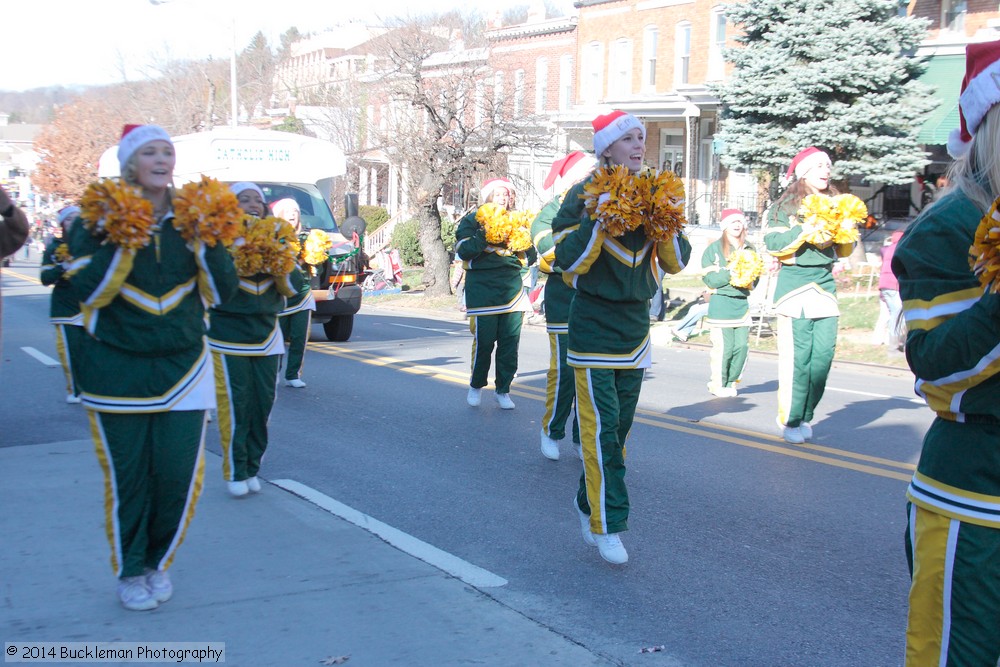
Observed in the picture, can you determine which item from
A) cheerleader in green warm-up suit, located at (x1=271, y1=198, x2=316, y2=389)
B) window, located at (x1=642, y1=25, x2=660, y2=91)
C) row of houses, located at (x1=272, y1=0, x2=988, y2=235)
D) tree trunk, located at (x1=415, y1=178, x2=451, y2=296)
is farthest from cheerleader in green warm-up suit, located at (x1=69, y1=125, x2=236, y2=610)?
window, located at (x1=642, y1=25, x2=660, y2=91)

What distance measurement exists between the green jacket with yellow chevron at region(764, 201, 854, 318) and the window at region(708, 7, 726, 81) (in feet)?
79.0

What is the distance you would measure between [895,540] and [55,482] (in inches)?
209

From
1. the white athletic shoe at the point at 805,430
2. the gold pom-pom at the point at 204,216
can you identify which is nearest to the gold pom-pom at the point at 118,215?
the gold pom-pom at the point at 204,216

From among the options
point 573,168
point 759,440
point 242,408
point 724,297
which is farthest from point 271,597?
point 724,297

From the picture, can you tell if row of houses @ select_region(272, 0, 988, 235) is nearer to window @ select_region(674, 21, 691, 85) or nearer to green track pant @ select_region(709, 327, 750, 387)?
window @ select_region(674, 21, 691, 85)

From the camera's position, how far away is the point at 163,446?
448 cm

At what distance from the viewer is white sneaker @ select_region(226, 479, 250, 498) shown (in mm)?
6523

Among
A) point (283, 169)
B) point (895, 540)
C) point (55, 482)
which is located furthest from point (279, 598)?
point (283, 169)

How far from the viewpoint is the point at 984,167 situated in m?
2.68

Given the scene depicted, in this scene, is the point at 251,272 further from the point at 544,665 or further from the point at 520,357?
the point at 520,357

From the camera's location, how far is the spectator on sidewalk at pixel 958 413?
8.52 ft

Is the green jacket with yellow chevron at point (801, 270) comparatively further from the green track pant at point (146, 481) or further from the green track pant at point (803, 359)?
the green track pant at point (146, 481)

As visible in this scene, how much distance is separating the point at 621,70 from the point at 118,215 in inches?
1280

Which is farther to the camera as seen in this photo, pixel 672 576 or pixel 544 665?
pixel 672 576
